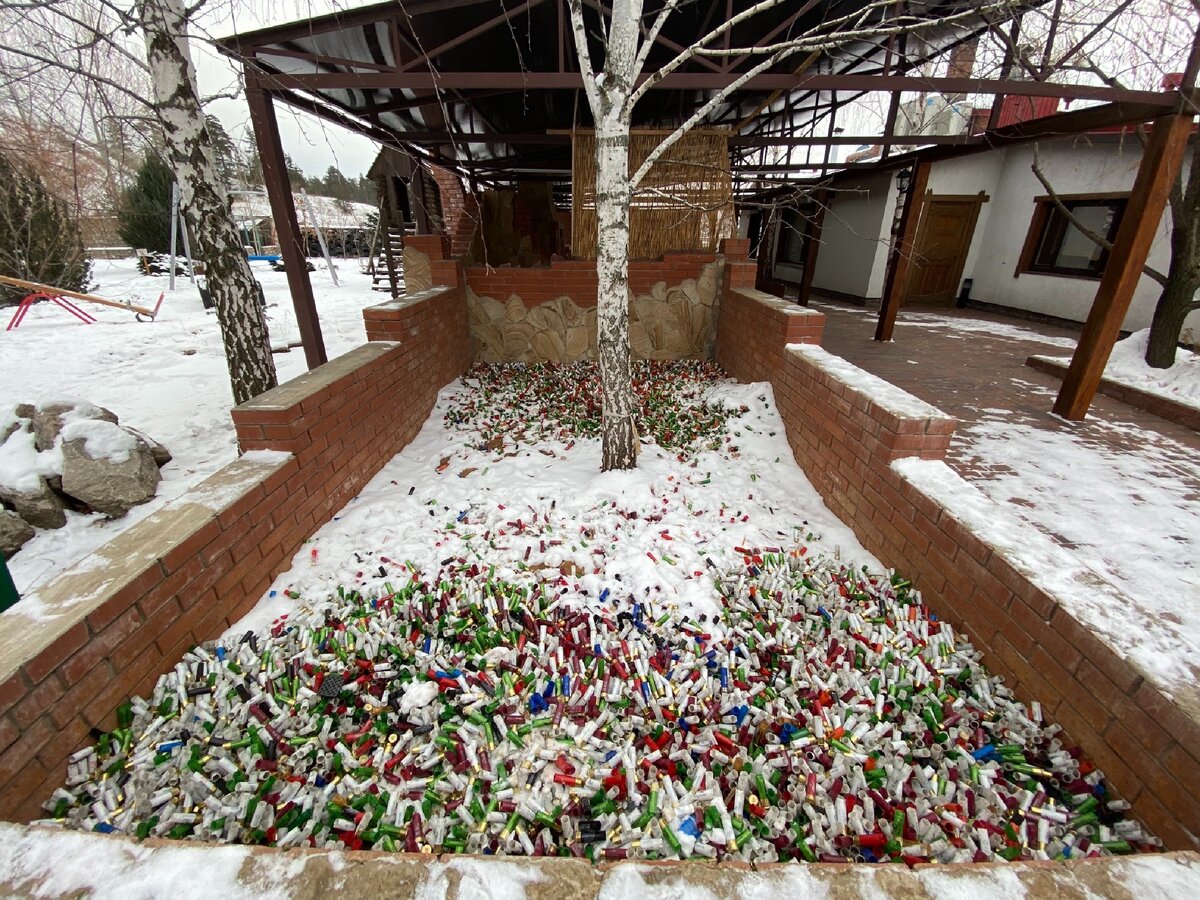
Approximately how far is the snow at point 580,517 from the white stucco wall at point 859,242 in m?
8.37

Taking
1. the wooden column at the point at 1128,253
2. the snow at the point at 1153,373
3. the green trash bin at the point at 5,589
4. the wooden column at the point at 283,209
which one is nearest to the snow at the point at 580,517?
the green trash bin at the point at 5,589

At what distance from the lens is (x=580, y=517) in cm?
332

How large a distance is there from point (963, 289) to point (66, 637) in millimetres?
14414

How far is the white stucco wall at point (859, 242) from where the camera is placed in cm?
1051

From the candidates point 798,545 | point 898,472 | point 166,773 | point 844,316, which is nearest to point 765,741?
point 798,545

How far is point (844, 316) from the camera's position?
1022 cm

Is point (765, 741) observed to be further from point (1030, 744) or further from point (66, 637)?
point (66, 637)

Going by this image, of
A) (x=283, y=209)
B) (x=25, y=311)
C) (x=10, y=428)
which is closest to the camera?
(x=10, y=428)

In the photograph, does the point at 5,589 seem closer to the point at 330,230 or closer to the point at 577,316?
the point at 577,316

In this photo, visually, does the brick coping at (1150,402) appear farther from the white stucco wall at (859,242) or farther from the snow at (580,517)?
the white stucco wall at (859,242)

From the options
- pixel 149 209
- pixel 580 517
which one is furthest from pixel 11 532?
pixel 149 209

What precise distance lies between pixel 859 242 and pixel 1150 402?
23.4ft

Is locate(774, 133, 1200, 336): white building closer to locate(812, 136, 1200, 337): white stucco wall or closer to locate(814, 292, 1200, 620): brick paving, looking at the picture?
locate(812, 136, 1200, 337): white stucco wall

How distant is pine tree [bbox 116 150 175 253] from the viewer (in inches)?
630
